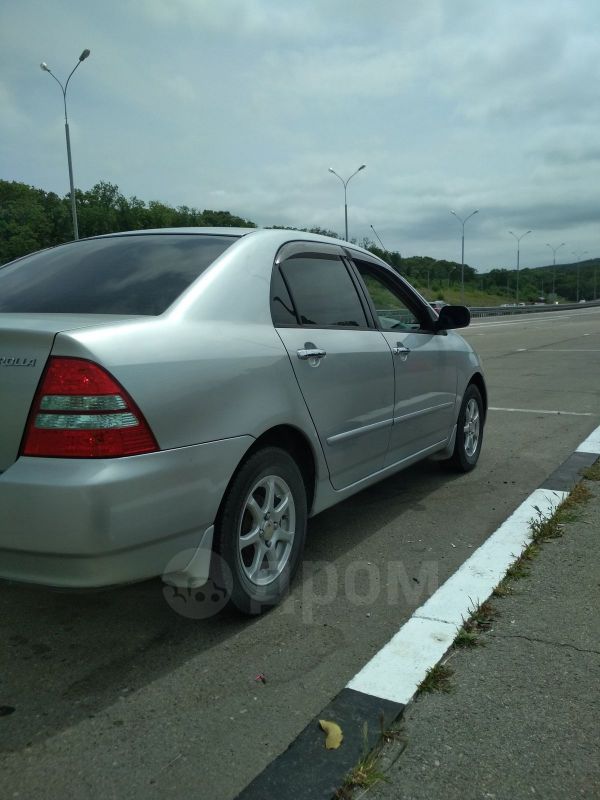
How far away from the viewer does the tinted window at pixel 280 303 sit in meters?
3.20

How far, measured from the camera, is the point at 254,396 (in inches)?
112

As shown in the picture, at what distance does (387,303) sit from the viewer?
14.6ft

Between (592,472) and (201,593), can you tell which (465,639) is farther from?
(592,472)

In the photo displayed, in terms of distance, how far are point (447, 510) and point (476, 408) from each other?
1.29 metres

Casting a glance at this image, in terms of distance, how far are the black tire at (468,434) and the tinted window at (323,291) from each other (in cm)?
164

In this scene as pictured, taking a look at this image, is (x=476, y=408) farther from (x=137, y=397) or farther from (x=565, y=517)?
(x=137, y=397)

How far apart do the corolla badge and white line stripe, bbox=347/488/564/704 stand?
152cm

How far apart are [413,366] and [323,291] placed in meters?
0.94

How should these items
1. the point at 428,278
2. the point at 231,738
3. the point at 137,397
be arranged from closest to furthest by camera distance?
1. the point at 231,738
2. the point at 137,397
3. the point at 428,278

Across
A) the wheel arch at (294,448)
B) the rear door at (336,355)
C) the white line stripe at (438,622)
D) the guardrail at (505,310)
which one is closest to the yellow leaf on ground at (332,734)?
the white line stripe at (438,622)

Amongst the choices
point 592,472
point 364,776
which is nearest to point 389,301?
point 592,472

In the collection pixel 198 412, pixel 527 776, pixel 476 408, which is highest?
pixel 198 412

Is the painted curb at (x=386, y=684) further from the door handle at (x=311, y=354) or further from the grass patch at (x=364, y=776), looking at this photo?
the door handle at (x=311, y=354)

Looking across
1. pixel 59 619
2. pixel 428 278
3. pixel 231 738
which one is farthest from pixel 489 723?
pixel 428 278
